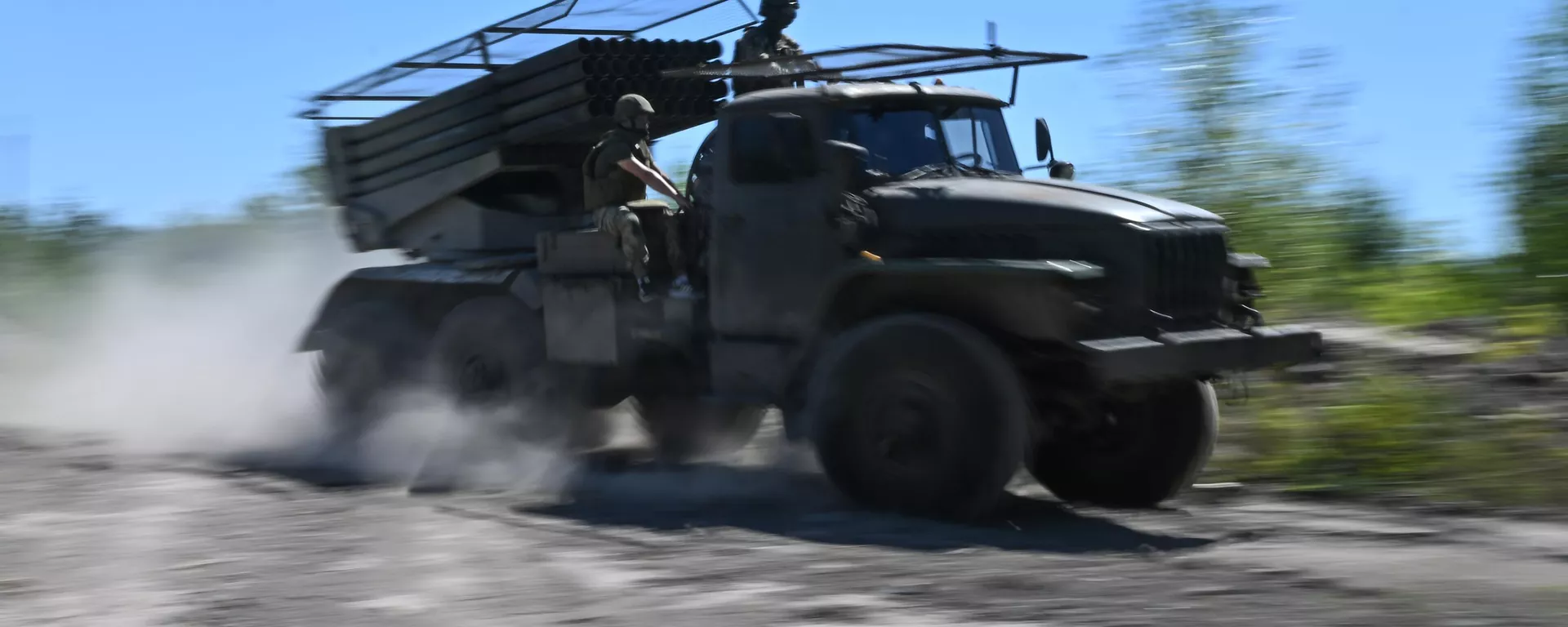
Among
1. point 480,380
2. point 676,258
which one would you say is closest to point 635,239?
point 676,258

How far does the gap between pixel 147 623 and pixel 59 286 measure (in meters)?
16.5

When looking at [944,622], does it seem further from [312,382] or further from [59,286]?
[59,286]

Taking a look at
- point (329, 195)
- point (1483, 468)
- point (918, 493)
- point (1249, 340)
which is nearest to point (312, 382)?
point (329, 195)

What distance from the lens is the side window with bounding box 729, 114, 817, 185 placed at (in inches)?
341

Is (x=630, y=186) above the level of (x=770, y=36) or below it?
below

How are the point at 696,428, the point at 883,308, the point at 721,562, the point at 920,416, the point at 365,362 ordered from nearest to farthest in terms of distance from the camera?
the point at 721,562 → the point at 920,416 → the point at 883,308 → the point at 696,428 → the point at 365,362

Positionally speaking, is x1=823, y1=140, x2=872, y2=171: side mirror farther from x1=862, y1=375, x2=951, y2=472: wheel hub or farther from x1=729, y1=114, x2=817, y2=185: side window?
x1=862, y1=375, x2=951, y2=472: wheel hub

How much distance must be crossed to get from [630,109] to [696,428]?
2.24 metres

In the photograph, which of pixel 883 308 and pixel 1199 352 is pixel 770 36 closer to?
pixel 883 308

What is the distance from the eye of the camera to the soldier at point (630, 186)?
9531mm

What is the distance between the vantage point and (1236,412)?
10.7m

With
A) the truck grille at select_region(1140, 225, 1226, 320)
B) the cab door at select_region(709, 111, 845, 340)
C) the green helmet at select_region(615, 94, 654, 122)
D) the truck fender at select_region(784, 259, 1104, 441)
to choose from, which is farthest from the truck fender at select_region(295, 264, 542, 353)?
the truck grille at select_region(1140, 225, 1226, 320)

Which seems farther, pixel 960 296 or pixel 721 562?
pixel 960 296

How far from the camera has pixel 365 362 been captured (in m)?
11.4
